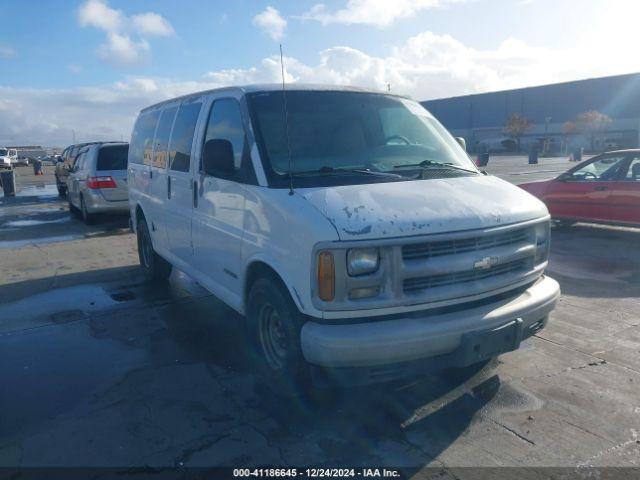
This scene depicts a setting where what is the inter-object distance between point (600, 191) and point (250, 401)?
8212 millimetres

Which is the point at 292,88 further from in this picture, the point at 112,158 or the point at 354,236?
the point at 112,158

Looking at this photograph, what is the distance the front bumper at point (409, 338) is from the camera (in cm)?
322

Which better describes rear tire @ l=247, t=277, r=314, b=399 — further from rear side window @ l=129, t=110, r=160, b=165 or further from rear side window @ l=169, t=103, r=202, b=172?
rear side window @ l=129, t=110, r=160, b=165

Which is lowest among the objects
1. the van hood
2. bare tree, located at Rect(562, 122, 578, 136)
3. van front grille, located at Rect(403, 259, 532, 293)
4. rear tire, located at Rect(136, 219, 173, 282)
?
rear tire, located at Rect(136, 219, 173, 282)

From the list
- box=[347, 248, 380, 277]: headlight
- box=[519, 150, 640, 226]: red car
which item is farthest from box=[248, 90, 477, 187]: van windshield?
box=[519, 150, 640, 226]: red car

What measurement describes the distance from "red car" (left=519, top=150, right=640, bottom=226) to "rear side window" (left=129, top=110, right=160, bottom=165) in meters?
7.56

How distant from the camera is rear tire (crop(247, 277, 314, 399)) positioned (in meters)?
3.62

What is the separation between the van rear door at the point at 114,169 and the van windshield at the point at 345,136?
8.74 meters

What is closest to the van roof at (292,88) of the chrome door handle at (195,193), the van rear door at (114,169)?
the chrome door handle at (195,193)

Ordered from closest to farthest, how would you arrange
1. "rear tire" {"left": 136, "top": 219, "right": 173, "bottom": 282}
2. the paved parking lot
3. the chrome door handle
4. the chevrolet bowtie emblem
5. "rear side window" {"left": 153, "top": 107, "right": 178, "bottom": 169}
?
the paved parking lot → the chevrolet bowtie emblem → the chrome door handle → "rear side window" {"left": 153, "top": 107, "right": 178, "bottom": 169} → "rear tire" {"left": 136, "top": 219, "right": 173, "bottom": 282}

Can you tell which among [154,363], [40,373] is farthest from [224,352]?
[40,373]

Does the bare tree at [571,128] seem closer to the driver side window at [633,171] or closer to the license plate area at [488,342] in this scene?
the driver side window at [633,171]

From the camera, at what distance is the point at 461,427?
3.57m

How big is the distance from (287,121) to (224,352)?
213 cm
